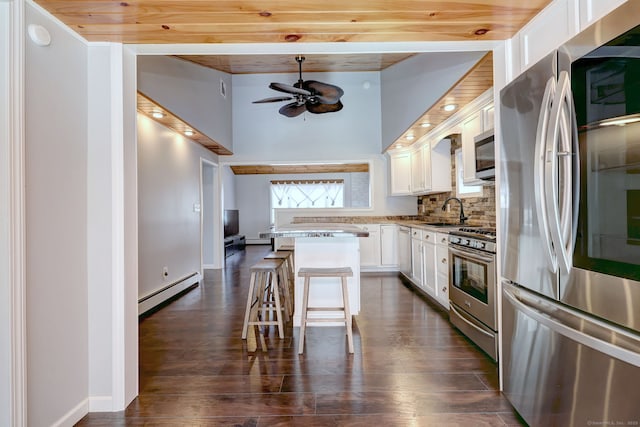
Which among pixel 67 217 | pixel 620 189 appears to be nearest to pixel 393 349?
pixel 620 189

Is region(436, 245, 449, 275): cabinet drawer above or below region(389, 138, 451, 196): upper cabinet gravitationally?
below

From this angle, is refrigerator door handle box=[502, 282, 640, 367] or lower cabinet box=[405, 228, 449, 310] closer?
refrigerator door handle box=[502, 282, 640, 367]

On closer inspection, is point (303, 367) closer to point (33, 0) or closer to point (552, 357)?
point (552, 357)

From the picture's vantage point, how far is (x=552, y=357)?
4.85ft

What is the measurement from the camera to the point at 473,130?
134 inches

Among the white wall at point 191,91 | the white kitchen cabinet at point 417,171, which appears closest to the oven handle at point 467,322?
the white kitchen cabinet at point 417,171

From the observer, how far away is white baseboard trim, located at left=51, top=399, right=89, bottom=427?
174cm

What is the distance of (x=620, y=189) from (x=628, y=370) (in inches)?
23.0

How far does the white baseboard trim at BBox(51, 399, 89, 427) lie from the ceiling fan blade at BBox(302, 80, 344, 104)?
3.51m

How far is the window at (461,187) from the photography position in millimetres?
3892

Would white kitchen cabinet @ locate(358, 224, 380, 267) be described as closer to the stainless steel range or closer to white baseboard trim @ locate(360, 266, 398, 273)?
white baseboard trim @ locate(360, 266, 398, 273)

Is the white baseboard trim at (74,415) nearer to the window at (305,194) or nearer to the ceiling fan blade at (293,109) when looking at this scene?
the ceiling fan blade at (293,109)

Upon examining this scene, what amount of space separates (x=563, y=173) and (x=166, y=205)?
4.11m

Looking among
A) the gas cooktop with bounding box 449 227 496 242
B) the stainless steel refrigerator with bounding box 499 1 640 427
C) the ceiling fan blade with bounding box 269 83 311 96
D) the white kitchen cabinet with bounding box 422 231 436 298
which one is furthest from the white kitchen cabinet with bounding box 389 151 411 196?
the stainless steel refrigerator with bounding box 499 1 640 427
